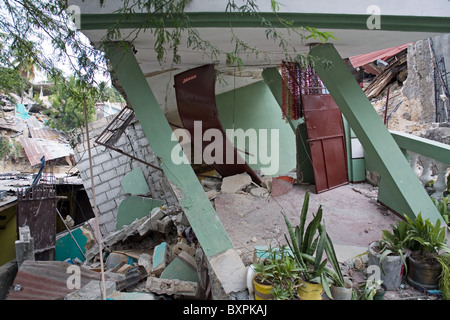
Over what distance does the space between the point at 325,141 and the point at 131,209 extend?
528 cm

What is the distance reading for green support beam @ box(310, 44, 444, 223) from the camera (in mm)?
4371

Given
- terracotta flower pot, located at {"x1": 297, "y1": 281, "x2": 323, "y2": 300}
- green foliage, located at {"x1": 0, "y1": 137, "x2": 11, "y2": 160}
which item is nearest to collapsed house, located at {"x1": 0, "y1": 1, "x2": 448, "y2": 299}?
terracotta flower pot, located at {"x1": 297, "y1": 281, "x2": 323, "y2": 300}

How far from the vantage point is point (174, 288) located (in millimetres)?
4211

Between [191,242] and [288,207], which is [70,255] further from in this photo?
[288,207]

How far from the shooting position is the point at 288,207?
588cm

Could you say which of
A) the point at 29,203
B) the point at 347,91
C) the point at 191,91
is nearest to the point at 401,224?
the point at 347,91

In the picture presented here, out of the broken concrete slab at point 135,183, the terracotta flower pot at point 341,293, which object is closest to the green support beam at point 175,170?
the terracotta flower pot at point 341,293

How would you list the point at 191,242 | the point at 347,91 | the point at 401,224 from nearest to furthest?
the point at 401,224
the point at 347,91
the point at 191,242

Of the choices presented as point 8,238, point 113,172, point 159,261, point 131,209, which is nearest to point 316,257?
point 159,261

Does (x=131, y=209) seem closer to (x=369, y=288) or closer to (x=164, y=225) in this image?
(x=164, y=225)

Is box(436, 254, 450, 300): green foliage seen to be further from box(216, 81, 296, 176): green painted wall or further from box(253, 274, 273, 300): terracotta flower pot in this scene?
box(216, 81, 296, 176): green painted wall

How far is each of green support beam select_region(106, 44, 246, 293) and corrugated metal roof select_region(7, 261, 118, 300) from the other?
5.98 ft
